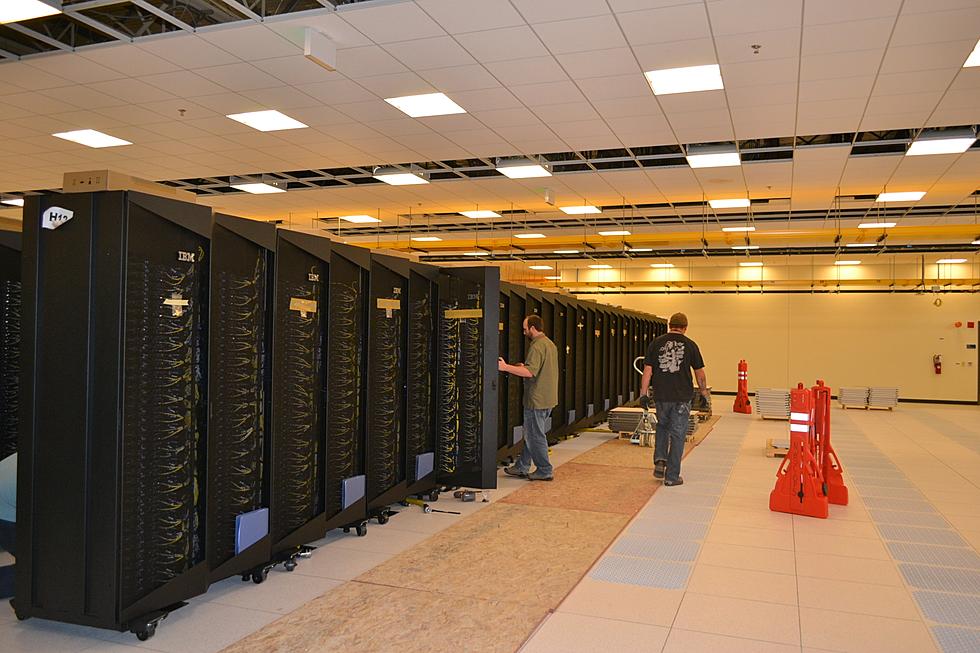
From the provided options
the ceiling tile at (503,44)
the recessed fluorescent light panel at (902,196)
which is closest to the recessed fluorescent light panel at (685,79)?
the ceiling tile at (503,44)

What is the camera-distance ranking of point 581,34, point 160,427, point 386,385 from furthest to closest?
point 386,385 → point 581,34 → point 160,427

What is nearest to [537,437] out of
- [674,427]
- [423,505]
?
[674,427]

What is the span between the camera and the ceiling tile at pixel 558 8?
17.5 feet

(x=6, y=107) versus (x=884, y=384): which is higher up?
(x=6, y=107)

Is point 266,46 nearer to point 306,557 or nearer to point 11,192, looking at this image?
point 306,557

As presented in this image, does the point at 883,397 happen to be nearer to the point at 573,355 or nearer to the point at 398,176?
the point at 573,355

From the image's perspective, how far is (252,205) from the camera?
46.6 ft

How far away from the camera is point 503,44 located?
616 cm

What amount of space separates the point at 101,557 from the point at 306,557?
5.09 feet

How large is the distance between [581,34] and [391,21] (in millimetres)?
1553

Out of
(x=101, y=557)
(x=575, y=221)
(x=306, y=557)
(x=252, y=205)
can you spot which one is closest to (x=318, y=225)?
(x=252, y=205)

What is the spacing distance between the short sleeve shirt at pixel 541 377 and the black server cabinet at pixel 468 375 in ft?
2.12

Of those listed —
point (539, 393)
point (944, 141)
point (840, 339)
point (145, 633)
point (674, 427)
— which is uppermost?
point (944, 141)

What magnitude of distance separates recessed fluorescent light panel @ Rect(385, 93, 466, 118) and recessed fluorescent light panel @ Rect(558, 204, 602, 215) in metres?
5.68
